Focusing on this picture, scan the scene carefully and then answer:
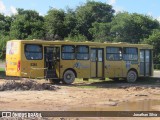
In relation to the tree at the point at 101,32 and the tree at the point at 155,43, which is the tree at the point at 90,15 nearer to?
the tree at the point at 101,32

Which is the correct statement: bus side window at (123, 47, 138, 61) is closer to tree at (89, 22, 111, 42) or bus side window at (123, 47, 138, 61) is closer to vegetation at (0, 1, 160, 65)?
vegetation at (0, 1, 160, 65)

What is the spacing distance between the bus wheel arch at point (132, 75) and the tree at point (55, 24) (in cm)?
3268

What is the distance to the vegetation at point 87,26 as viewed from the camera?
54719mm

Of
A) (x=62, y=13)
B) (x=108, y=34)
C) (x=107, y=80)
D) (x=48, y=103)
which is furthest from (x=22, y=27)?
(x=48, y=103)

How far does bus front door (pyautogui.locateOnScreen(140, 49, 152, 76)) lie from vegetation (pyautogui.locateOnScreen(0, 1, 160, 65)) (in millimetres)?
22382

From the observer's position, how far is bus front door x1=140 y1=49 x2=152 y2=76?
27719 mm

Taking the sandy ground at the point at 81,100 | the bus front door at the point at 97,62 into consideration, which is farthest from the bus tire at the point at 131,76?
the sandy ground at the point at 81,100

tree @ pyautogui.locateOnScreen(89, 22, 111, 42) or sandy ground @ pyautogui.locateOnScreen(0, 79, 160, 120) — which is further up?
tree @ pyautogui.locateOnScreen(89, 22, 111, 42)

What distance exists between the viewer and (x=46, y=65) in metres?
24.0

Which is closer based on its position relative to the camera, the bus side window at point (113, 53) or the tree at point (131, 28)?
the bus side window at point (113, 53)

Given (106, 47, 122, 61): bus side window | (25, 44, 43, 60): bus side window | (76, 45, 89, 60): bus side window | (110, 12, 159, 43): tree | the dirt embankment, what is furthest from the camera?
(110, 12, 159, 43): tree

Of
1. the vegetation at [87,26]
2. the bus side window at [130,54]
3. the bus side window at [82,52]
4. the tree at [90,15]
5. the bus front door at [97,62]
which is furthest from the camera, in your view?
the tree at [90,15]

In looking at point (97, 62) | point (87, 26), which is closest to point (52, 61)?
point (97, 62)

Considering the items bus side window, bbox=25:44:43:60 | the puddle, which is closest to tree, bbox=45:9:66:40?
bus side window, bbox=25:44:43:60
